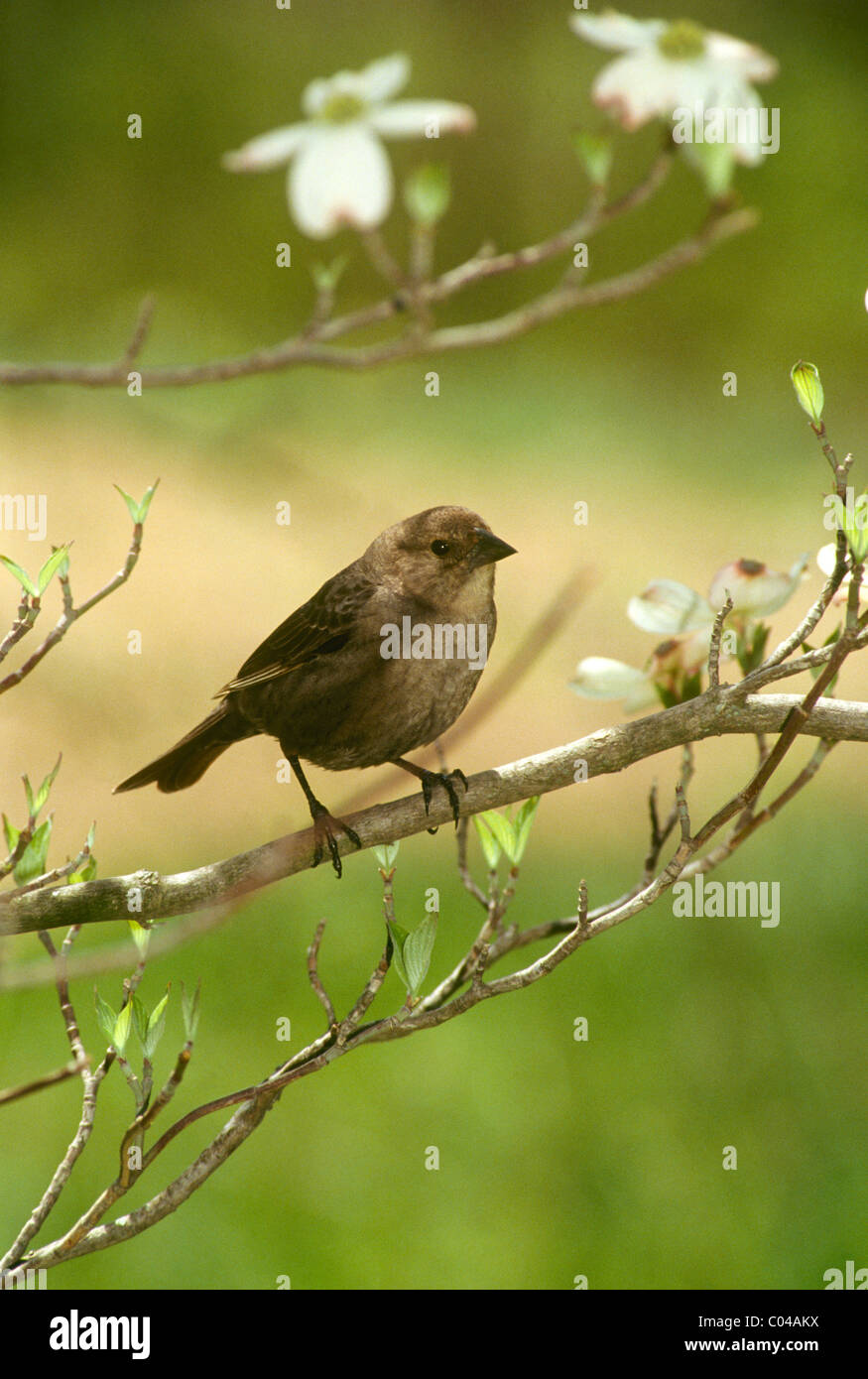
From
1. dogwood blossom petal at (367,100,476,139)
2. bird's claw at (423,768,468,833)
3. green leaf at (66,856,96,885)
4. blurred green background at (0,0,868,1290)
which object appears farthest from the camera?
blurred green background at (0,0,868,1290)

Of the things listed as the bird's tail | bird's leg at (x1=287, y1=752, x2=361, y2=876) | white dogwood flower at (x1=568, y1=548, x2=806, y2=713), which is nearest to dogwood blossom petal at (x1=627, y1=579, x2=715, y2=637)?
white dogwood flower at (x1=568, y1=548, x2=806, y2=713)

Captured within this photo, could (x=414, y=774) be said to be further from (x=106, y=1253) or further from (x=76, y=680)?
(x=76, y=680)

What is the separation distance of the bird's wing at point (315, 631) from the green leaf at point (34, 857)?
19.7 inches

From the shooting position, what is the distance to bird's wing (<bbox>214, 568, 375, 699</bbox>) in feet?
4.64

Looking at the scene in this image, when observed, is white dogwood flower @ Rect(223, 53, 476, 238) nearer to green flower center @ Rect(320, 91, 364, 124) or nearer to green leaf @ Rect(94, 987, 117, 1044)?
green flower center @ Rect(320, 91, 364, 124)

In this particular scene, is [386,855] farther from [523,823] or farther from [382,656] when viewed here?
[382,656]

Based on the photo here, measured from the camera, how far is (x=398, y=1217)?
1.82 metres

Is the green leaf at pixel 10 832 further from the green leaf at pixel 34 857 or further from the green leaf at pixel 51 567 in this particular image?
the green leaf at pixel 51 567

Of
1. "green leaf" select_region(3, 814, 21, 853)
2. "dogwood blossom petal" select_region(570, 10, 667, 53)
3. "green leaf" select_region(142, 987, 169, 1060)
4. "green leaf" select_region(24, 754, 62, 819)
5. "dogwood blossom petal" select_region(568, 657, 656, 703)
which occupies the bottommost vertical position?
"green leaf" select_region(142, 987, 169, 1060)

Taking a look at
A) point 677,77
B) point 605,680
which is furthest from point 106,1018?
point 677,77

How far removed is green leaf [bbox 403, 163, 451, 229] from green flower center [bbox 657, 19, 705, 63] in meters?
0.13

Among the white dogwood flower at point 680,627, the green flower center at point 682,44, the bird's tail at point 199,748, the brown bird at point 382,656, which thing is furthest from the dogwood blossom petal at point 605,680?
the bird's tail at point 199,748

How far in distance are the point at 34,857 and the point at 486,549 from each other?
0.64 m
